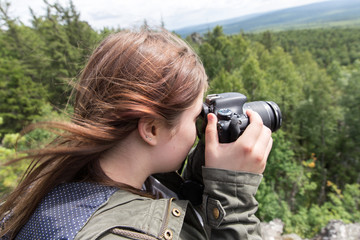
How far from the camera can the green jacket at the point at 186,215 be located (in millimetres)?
671

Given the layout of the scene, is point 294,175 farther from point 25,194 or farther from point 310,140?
point 25,194

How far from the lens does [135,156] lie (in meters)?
0.93

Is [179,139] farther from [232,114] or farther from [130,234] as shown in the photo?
[130,234]

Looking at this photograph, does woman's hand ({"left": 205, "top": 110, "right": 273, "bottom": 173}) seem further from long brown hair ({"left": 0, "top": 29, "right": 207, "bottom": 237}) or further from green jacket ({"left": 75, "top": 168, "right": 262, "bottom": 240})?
long brown hair ({"left": 0, "top": 29, "right": 207, "bottom": 237})

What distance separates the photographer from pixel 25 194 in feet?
2.77

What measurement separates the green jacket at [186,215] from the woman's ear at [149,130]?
0.73 ft

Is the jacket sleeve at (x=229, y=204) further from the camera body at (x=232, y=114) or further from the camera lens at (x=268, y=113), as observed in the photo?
the camera lens at (x=268, y=113)

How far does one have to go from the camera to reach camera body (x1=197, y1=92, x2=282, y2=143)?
3.13 feet

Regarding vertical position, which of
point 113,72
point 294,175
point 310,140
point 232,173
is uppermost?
point 113,72

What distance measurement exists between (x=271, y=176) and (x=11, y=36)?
18.8 metres

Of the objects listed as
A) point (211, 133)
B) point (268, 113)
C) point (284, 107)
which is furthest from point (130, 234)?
point (284, 107)

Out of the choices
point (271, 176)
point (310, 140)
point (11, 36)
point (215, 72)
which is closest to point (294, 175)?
point (271, 176)

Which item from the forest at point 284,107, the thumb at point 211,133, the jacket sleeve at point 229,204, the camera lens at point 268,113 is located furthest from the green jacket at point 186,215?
the forest at point 284,107

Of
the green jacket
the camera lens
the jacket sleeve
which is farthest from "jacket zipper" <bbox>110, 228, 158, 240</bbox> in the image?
the camera lens
